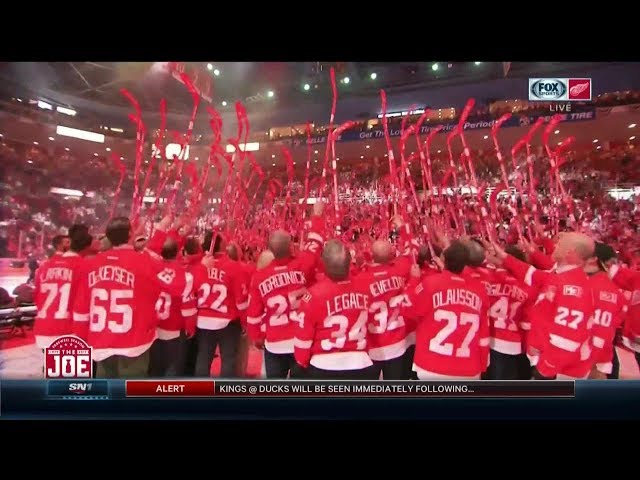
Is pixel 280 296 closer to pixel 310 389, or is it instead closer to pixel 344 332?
pixel 344 332

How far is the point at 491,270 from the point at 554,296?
0.39m

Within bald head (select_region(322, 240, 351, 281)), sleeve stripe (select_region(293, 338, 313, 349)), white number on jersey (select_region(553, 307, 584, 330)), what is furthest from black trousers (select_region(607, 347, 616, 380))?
sleeve stripe (select_region(293, 338, 313, 349))

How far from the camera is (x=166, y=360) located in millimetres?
3373

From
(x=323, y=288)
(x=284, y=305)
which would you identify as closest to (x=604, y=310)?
(x=323, y=288)

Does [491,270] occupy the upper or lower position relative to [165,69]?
lower

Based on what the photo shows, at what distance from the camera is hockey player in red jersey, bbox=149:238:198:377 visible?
11.0 ft

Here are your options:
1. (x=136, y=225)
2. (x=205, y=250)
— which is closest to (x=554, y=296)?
(x=205, y=250)

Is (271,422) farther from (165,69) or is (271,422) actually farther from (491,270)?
(165,69)

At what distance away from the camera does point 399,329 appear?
3289 mm

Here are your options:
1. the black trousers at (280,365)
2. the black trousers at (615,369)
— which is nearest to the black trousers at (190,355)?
the black trousers at (280,365)

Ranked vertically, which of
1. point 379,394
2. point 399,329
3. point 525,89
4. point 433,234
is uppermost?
point 525,89

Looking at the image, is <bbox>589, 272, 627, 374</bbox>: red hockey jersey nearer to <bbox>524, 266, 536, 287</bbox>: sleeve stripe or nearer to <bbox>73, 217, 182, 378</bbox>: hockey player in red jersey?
<bbox>524, 266, 536, 287</bbox>: sleeve stripe

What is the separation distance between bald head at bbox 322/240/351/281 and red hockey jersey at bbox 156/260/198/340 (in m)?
0.88

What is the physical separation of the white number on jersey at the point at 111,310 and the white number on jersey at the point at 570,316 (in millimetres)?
2589
